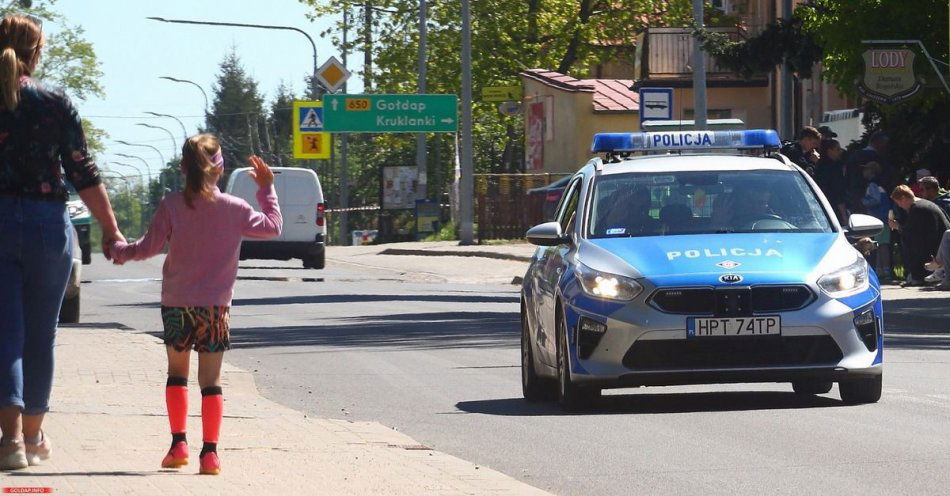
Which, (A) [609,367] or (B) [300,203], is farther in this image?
(B) [300,203]

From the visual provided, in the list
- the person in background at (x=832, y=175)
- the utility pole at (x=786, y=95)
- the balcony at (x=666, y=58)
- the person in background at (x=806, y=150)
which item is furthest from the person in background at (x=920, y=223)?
the balcony at (x=666, y=58)

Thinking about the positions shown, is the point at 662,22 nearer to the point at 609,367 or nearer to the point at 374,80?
the point at 374,80

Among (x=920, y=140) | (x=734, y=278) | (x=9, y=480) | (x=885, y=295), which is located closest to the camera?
(x=9, y=480)

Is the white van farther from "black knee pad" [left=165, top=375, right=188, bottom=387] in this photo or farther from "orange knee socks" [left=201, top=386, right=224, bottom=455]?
"orange knee socks" [left=201, top=386, right=224, bottom=455]

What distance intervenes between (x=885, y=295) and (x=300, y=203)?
16520mm

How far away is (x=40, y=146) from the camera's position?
8.36m

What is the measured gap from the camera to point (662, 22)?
7438 centimetres

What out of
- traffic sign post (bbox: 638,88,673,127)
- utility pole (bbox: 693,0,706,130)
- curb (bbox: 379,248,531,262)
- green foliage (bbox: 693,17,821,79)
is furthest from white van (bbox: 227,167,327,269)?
green foliage (bbox: 693,17,821,79)

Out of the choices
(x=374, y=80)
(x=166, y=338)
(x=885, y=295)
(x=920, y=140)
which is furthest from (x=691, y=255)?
(x=374, y=80)

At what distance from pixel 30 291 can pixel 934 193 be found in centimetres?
1953

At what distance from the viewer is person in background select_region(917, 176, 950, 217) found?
26.3 m

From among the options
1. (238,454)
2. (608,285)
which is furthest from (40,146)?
(608,285)

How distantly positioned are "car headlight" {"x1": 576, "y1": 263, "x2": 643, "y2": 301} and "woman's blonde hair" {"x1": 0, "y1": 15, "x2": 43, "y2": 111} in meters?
4.20

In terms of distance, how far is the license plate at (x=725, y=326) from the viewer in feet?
38.0
